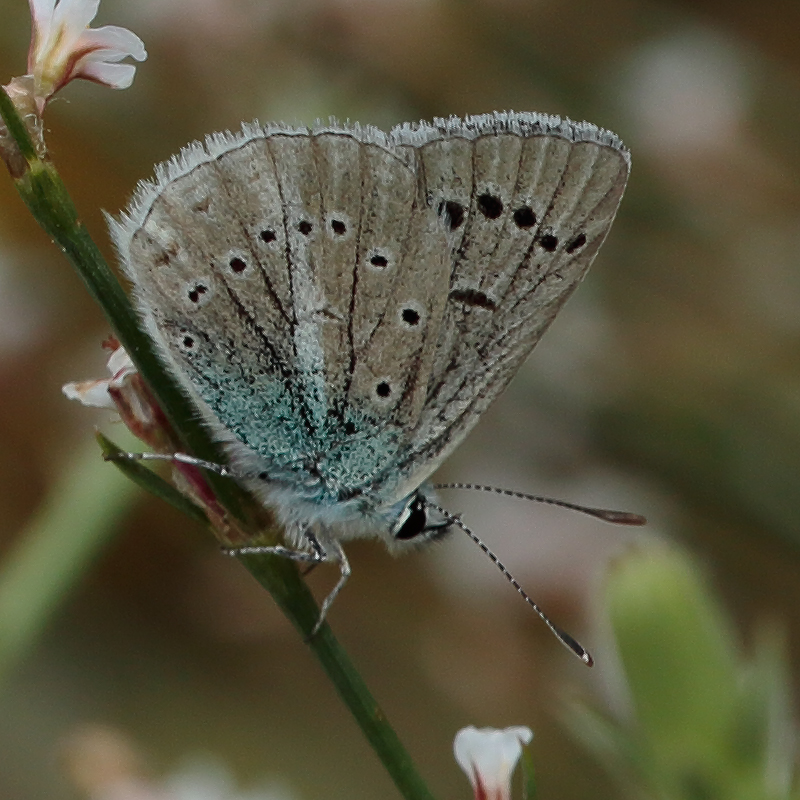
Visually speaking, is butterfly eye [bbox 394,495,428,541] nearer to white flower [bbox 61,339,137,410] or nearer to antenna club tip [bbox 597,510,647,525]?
antenna club tip [bbox 597,510,647,525]

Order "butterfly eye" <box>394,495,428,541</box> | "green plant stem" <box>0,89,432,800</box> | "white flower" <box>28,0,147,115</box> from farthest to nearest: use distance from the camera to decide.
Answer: "butterfly eye" <box>394,495,428,541</box>
"white flower" <box>28,0,147,115</box>
"green plant stem" <box>0,89,432,800</box>

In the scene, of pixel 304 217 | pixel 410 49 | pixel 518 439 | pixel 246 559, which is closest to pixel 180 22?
pixel 410 49

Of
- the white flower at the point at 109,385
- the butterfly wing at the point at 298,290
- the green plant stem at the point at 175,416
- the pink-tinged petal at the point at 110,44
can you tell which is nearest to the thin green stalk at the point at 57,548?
the butterfly wing at the point at 298,290

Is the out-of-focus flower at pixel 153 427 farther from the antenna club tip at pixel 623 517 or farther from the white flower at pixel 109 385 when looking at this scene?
the antenna club tip at pixel 623 517

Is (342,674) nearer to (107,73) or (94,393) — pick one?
(94,393)

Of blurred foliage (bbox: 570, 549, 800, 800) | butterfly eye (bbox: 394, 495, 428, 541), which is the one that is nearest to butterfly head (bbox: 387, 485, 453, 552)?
butterfly eye (bbox: 394, 495, 428, 541)

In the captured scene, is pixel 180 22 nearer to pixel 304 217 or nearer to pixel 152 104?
pixel 152 104
